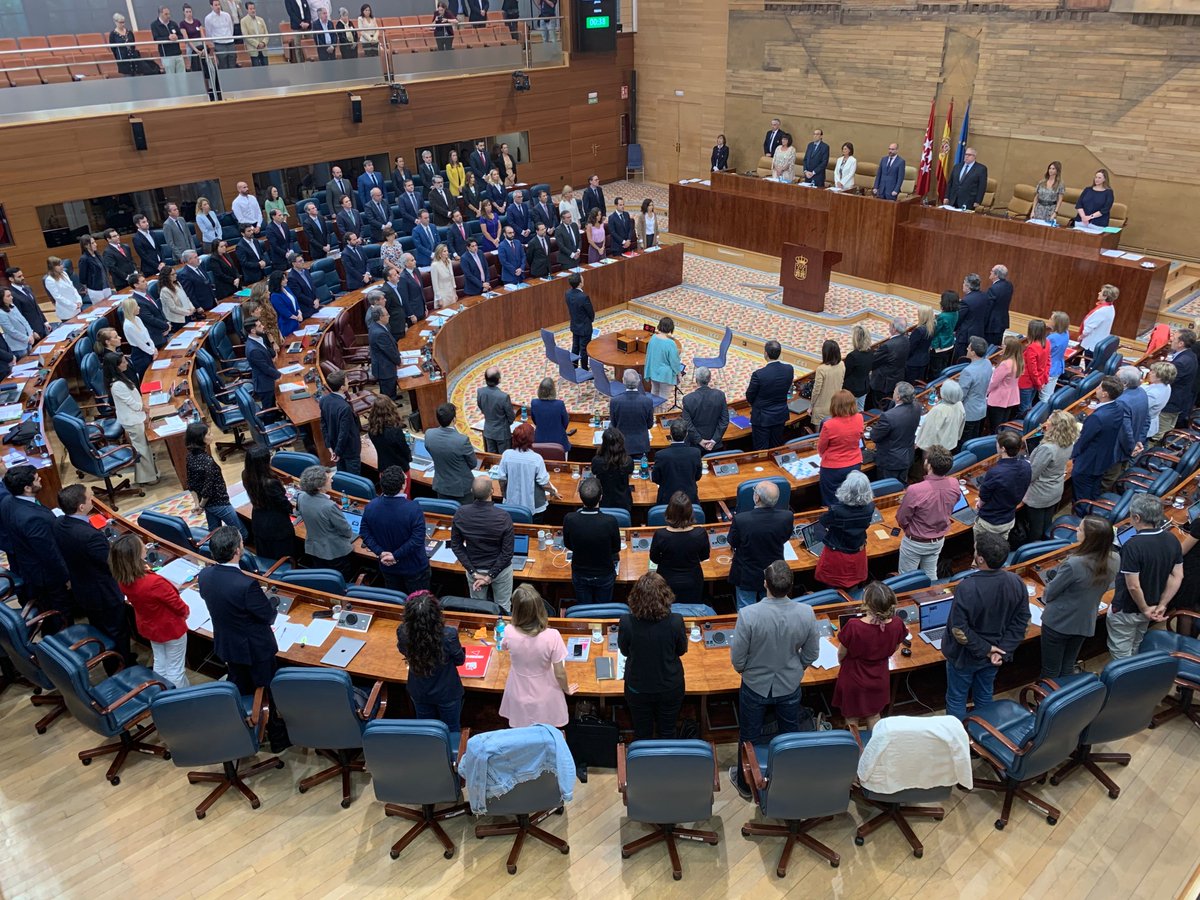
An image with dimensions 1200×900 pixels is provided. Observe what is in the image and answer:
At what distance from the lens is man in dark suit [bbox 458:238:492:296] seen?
13.2 metres

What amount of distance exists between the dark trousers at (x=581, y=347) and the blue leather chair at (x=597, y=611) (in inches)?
263

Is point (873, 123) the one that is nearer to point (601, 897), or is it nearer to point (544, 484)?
point (544, 484)

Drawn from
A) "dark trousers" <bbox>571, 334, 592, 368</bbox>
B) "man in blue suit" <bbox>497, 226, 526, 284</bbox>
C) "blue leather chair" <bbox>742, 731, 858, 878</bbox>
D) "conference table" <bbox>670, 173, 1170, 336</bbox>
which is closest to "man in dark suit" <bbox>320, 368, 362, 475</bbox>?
"dark trousers" <bbox>571, 334, 592, 368</bbox>

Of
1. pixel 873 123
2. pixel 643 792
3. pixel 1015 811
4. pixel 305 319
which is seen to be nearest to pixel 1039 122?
pixel 873 123

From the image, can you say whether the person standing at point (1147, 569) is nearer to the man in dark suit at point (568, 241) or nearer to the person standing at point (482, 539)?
the person standing at point (482, 539)

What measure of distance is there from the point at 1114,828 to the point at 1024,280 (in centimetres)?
1067

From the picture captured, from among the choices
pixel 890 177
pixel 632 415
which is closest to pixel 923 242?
pixel 890 177

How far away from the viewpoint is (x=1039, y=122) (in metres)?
15.6

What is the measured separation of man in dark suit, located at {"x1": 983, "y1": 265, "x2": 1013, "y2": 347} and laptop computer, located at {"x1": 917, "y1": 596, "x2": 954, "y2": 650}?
616 centimetres

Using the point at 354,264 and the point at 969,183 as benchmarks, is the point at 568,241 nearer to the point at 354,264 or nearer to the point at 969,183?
the point at 354,264

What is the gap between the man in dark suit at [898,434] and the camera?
25.4 ft

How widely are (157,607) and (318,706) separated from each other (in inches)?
53.0

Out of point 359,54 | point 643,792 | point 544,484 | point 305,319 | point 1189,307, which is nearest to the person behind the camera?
point 643,792

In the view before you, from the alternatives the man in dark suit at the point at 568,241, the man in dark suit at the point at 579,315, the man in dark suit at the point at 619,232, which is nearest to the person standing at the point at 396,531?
the man in dark suit at the point at 579,315
